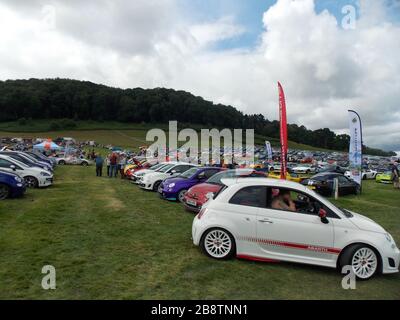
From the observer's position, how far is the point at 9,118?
103m

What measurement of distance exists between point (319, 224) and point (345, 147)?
151 meters

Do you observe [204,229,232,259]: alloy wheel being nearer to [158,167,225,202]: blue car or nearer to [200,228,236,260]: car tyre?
[200,228,236,260]: car tyre

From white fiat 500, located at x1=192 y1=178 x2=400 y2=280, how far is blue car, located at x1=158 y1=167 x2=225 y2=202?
6.89 meters

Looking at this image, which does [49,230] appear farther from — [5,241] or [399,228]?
[399,228]

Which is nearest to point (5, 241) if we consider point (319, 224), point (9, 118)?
point (319, 224)

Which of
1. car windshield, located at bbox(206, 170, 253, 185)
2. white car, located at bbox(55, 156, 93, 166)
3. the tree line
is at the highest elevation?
the tree line

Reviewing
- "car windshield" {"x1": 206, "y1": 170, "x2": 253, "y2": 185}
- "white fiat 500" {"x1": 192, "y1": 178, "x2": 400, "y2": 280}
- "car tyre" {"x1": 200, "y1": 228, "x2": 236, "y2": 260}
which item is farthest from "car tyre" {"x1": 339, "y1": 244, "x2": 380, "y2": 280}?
"car windshield" {"x1": 206, "y1": 170, "x2": 253, "y2": 185}

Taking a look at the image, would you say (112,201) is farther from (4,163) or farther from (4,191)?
(4,163)

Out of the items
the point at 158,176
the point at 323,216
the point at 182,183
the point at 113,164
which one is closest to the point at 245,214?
the point at 323,216

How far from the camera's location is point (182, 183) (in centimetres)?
1423

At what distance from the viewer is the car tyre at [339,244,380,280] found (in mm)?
6566

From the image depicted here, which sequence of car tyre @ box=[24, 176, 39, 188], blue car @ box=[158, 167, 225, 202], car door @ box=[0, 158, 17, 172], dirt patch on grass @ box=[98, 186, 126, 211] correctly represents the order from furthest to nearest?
car tyre @ box=[24, 176, 39, 188] < car door @ box=[0, 158, 17, 172] < blue car @ box=[158, 167, 225, 202] < dirt patch on grass @ box=[98, 186, 126, 211]

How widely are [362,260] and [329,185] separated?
1446 centimetres

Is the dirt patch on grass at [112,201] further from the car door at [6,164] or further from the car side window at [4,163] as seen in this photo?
the car side window at [4,163]
